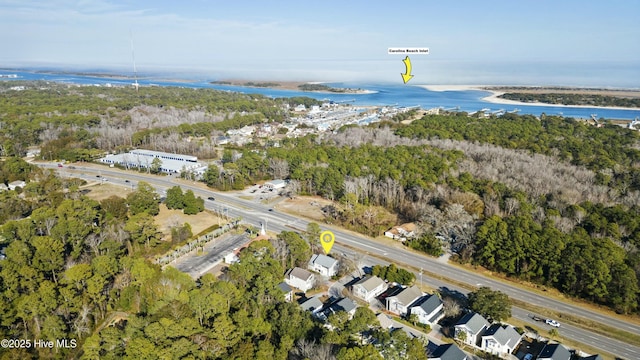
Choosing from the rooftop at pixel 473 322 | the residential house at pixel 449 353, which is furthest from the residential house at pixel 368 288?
the residential house at pixel 449 353

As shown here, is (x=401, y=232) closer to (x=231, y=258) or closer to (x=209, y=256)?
(x=231, y=258)

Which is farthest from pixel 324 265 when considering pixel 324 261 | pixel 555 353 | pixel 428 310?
pixel 555 353

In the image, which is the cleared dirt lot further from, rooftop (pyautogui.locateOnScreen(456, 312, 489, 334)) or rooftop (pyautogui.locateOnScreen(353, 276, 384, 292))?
rooftop (pyautogui.locateOnScreen(456, 312, 489, 334))

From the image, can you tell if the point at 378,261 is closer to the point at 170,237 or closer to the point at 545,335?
the point at 545,335

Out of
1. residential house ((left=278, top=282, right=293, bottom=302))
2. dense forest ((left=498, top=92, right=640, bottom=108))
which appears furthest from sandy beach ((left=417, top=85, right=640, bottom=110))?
residential house ((left=278, top=282, right=293, bottom=302))

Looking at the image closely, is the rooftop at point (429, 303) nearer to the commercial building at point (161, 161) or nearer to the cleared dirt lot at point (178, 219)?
the cleared dirt lot at point (178, 219)
